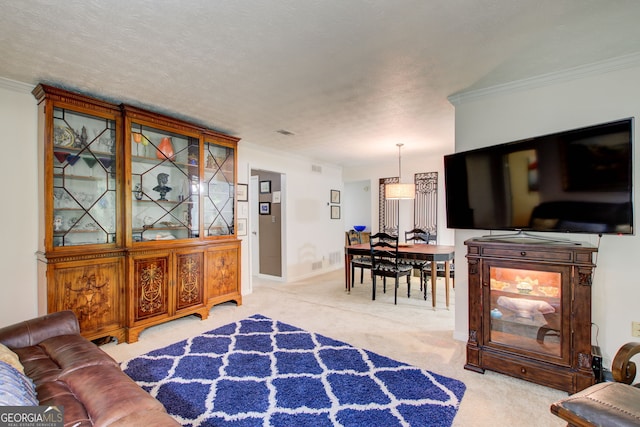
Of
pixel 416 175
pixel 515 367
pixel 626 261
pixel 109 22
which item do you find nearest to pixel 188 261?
pixel 109 22

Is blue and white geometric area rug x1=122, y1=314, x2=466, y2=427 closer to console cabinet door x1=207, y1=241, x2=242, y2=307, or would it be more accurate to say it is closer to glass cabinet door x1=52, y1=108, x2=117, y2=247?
console cabinet door x1=207, y1=241, x2=242, y2=307

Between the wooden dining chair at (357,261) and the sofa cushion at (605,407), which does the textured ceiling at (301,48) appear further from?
the wooden dining chair at (357,261)

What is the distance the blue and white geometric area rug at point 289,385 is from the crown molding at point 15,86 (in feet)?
8.33

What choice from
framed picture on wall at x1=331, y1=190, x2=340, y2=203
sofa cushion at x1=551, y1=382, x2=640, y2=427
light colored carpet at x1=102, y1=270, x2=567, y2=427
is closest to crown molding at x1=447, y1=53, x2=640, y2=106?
sofa cushion at x1=551, y1=382, x2=640, y2=427

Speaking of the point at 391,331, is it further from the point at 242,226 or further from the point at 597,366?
the point at 242,226

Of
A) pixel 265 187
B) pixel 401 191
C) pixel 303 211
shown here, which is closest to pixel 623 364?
pixel 401 191

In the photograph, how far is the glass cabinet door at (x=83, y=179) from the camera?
108 inches

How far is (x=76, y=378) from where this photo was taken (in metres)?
1.46

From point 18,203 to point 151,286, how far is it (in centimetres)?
133

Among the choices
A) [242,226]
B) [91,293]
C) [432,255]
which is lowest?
[91,293]

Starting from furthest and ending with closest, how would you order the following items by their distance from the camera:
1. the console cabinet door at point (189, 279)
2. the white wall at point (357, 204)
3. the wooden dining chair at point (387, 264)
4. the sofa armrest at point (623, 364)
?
the white wall at point (357, 204) < the wooden dining chair at point (387, 264) < the console cabinet door at point (189, 279) < the sofa armrest at point (623, 364)

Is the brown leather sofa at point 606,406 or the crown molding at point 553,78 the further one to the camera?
the crown molding at point 553,78

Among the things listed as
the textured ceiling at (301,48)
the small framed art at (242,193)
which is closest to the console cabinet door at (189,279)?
the small framed art at (242,193)

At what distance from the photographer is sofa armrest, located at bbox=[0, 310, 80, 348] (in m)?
1.80
